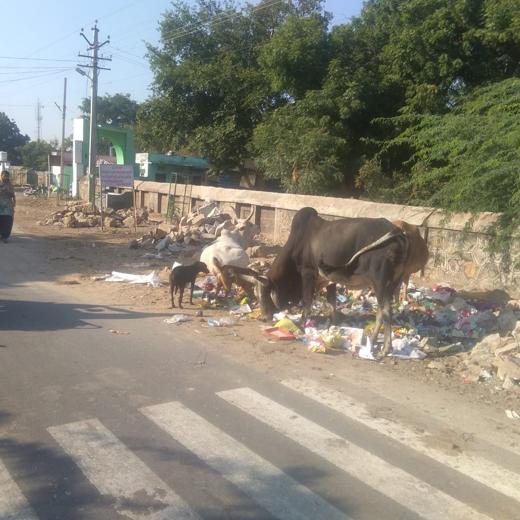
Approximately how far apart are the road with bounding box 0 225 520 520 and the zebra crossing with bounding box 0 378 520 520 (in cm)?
1

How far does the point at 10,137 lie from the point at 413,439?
92.6 metres

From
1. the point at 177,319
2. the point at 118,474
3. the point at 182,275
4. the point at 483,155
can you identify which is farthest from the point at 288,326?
the point at 483,155

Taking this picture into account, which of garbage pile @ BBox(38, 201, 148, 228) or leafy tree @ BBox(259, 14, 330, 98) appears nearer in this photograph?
leafy tree @ BBox(259, 14, 330, 98)

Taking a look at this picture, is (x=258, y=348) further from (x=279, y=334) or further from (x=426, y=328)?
(x=426, y=328)

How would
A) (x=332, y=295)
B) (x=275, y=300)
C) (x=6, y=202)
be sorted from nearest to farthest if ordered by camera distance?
1. (x=332, y=295)
2. (x=275, y=300)
3. (x=6, y=202)

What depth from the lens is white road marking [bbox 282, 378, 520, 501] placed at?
415 cm

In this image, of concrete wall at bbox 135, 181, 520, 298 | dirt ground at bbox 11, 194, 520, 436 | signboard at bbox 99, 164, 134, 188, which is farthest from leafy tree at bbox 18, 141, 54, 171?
concrete wall at bbox 135, 181, 520, 298

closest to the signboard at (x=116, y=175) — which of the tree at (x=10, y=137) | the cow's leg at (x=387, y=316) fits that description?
the cow's leg at (x=387, y=316)

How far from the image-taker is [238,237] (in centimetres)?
1306

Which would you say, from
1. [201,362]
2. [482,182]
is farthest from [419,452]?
[482,182]

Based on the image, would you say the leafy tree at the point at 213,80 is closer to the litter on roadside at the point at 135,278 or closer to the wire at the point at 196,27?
the wire at the point at 196,27

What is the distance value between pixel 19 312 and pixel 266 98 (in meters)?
18.9

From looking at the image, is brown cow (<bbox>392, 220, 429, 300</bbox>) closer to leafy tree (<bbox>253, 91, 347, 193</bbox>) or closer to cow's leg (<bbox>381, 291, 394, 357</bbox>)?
cow's leg (<bbox>381, 291, 394, 357</bbox>)

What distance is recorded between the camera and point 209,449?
445cm
